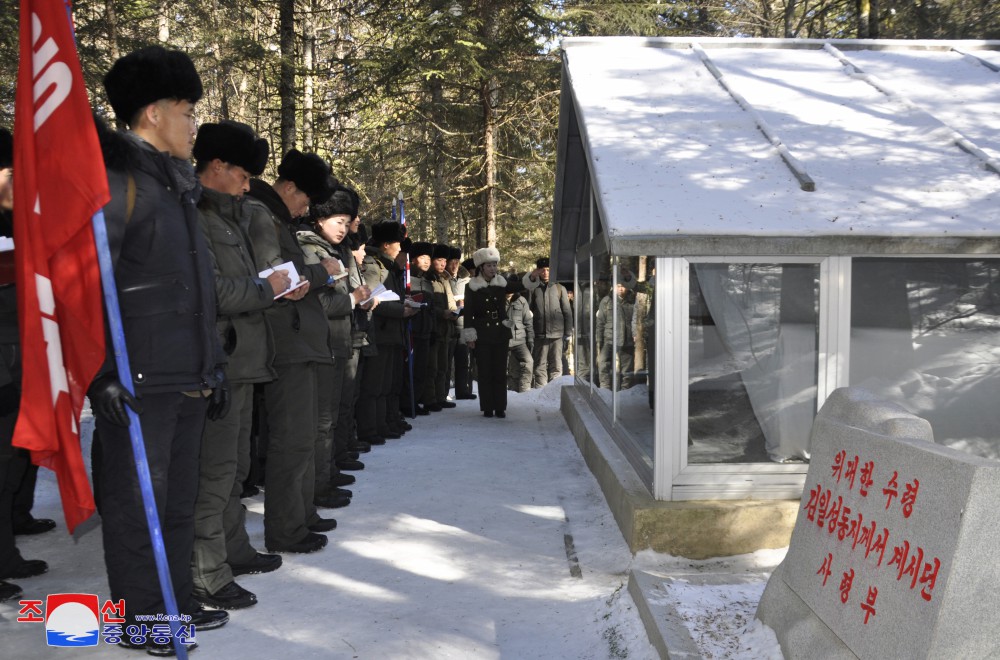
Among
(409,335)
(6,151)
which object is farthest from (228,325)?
(409,335)

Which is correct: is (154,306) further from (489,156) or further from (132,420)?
(489,156)

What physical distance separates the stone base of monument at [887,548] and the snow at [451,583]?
1.20ft

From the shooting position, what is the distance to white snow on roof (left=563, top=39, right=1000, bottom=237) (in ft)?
16.4

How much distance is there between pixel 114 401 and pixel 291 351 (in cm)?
162

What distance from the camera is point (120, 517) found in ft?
11.3

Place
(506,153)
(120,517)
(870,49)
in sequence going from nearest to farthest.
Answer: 1. (120,517)
2. (870,49)
3. (506,153)

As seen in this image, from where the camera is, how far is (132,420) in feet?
10.6

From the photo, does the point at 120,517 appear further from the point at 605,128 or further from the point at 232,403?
the point at 605,128

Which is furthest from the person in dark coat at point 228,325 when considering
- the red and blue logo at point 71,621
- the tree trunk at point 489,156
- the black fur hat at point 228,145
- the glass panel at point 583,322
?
the tree trunk at point 489,156

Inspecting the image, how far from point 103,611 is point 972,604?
3.50 m

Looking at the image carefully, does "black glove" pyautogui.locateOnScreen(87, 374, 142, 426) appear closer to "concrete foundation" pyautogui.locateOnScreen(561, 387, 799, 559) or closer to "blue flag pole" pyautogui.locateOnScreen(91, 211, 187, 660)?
"blue flag pole" pyautogui.locateOnScreen(91, 211, 187, 660)

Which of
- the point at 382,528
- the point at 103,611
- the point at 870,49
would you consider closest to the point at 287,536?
the point at 382,528

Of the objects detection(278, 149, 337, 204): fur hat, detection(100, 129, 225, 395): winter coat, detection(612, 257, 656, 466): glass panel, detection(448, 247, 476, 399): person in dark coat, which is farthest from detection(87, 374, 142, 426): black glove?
detection(448, 247, 476, 399): person in dark coat

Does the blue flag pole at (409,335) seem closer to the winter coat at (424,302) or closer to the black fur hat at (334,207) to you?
the winter coat at (424,302)
